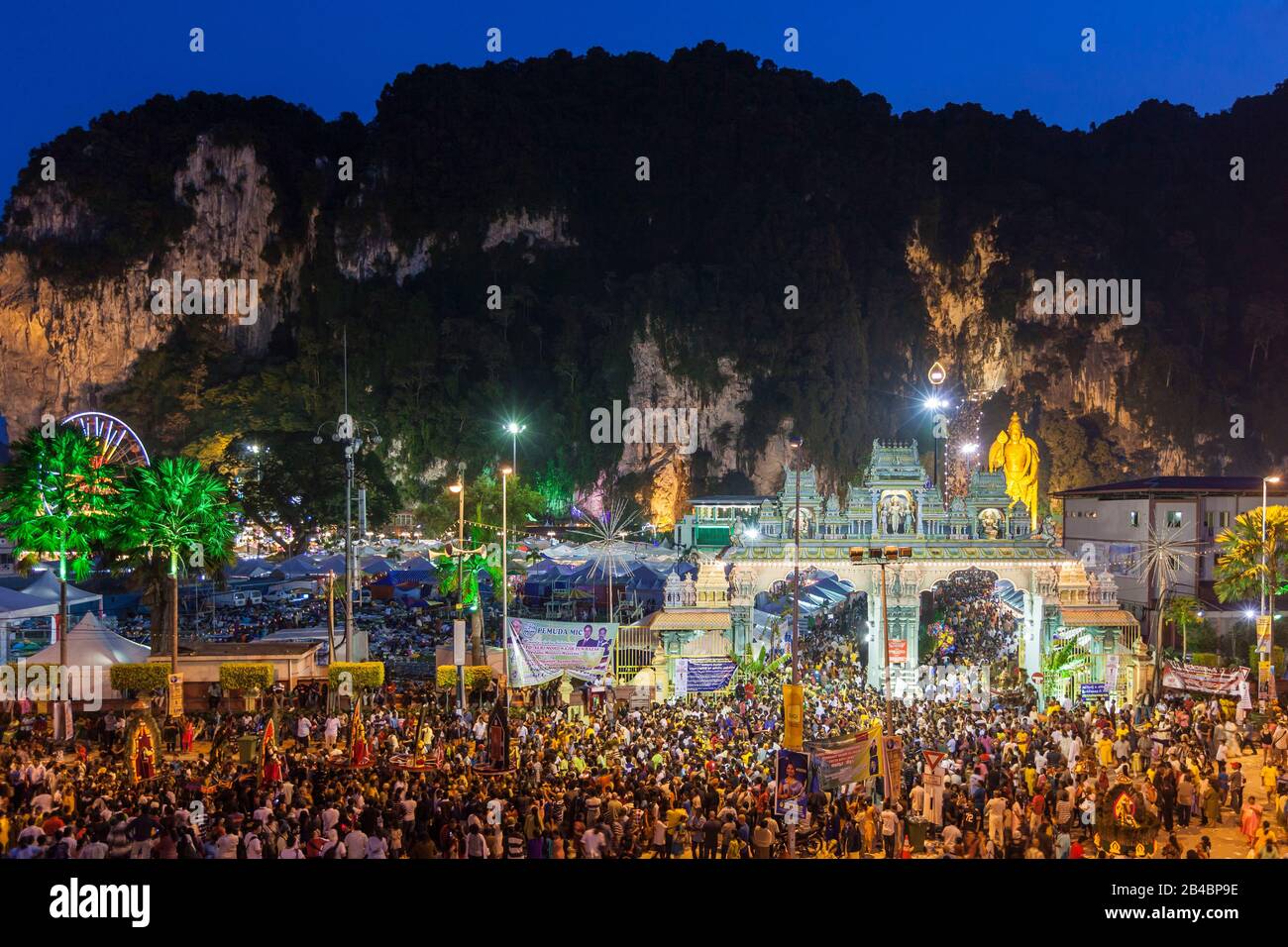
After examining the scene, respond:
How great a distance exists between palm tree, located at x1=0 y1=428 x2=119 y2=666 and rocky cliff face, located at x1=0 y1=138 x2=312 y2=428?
63.9 metres

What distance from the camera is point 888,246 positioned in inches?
3895

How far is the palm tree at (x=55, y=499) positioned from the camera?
28.5 metres

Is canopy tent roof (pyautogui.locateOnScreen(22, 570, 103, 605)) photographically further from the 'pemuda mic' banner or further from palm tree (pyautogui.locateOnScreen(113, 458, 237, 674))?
the 'pemuda mic' banner

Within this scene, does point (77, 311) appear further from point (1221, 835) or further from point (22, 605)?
point (1221, 835)

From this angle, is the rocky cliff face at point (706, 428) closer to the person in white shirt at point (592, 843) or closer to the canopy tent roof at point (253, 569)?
the canopy tent roof at point (253, 569)

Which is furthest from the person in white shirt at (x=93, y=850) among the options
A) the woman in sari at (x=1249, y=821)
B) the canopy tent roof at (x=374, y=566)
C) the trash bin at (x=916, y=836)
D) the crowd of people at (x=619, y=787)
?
the canopy tent roof at (x=374, y=566)

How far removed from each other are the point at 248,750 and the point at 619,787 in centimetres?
897

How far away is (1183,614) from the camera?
33.2 metres

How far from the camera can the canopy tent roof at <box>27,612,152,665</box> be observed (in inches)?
1040

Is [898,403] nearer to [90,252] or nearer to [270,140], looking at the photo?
[270,140]

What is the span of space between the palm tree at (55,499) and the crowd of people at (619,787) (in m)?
6.33

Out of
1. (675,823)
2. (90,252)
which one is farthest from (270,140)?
(675,823)

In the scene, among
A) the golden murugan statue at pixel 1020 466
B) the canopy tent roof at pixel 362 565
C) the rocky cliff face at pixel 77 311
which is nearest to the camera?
the canopy tent roof at pixel 362 565

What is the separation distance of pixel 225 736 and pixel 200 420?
66.4 metres
